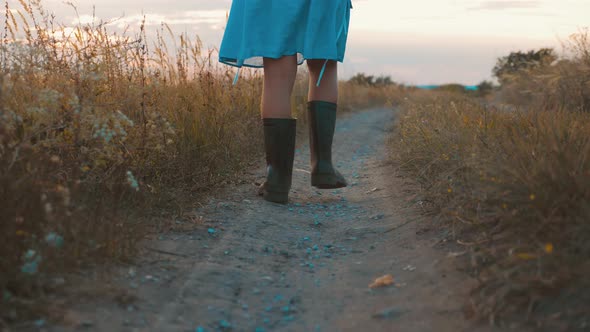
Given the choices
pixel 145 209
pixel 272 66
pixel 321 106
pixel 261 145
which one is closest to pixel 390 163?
pixel 261 145

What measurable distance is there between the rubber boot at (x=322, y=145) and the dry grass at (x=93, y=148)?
23.7 inches

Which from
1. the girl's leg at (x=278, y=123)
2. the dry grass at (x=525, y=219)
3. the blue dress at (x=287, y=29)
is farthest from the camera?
the girl's leg at (x=278, y=123)

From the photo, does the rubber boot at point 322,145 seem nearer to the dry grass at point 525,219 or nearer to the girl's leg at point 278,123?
the girl's leg at point 278,123

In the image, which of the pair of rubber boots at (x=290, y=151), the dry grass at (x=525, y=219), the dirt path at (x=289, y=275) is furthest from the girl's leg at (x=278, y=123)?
the dry grass at (x=525, y=219)

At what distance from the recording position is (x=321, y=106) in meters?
3.11

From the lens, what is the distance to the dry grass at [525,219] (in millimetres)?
1488

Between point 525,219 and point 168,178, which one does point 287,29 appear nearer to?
point 168,178

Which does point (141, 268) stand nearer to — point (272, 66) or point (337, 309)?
point (337, 309)

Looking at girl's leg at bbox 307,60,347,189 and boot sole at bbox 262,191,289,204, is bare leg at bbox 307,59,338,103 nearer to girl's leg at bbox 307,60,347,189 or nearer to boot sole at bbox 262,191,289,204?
girl's leg at bbox 307,60,347,189

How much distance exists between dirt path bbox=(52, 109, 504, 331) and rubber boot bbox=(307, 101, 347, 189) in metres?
0.18

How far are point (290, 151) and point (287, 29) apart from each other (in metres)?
0.65

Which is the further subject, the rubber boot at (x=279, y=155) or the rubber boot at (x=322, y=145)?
the rubber boot at (x=322, y=145)

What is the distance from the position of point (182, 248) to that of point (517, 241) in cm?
122

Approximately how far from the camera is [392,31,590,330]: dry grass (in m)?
1.49
